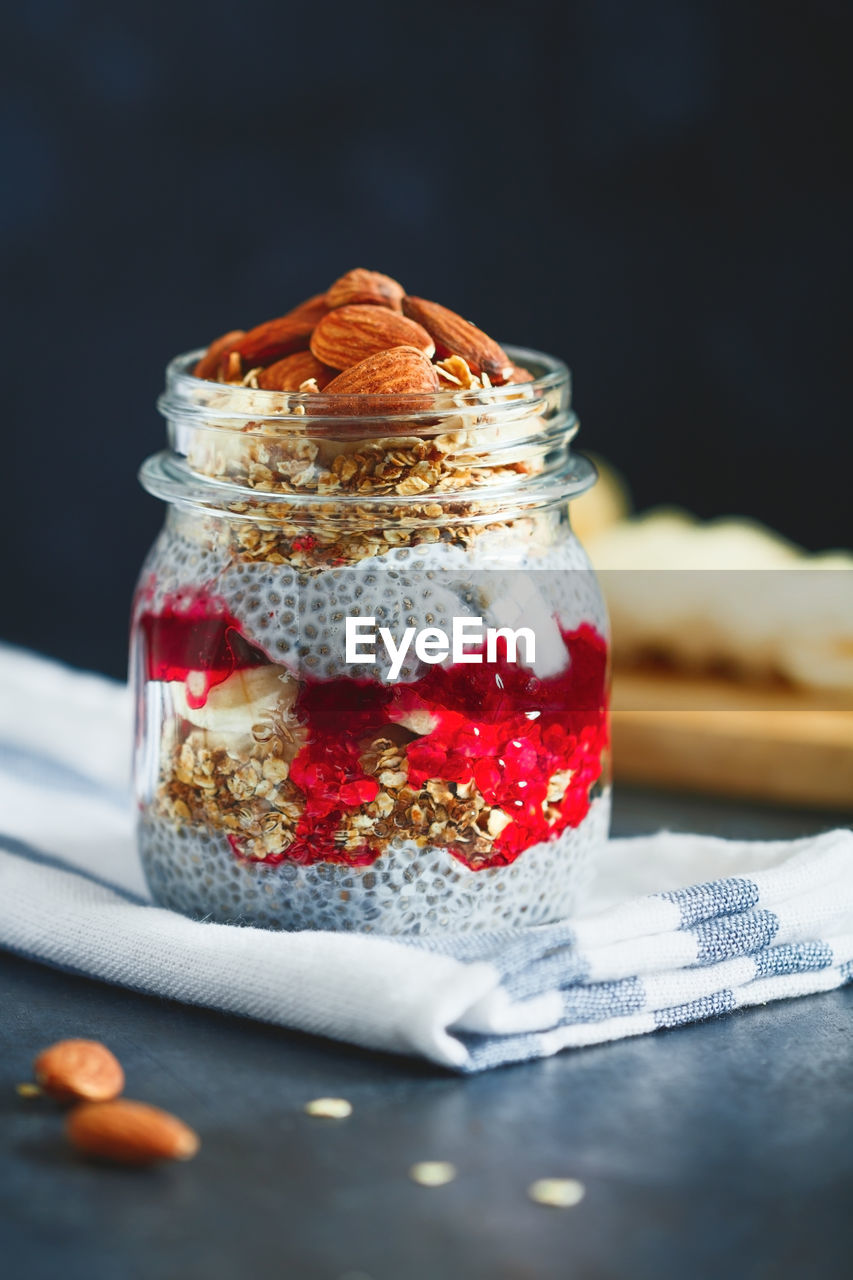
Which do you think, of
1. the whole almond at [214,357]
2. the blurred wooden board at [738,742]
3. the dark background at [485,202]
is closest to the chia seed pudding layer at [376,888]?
the whole almond at [214,357]

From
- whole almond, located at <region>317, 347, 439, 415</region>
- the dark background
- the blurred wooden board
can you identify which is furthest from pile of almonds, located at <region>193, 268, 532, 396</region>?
the dark background

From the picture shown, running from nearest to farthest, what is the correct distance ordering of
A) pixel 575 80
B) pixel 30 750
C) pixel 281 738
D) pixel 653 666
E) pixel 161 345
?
pixel 281 738 < pixel 30 750 < pixel 653 666 < pixel 575 80 < pixel 161 345

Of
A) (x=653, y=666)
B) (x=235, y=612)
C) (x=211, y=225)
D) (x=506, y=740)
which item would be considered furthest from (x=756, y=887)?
(x=211, y=225)

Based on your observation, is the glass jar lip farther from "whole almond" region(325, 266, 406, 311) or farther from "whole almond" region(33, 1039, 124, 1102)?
"whole almond" region(33, 1039, 124, 1102)

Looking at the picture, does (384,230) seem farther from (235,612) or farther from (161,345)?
(235,612)

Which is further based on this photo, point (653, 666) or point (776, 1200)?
point (653, 666)

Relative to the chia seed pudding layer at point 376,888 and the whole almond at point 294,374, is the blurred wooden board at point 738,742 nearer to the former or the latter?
the chia seed pudding layer at point 376,888
